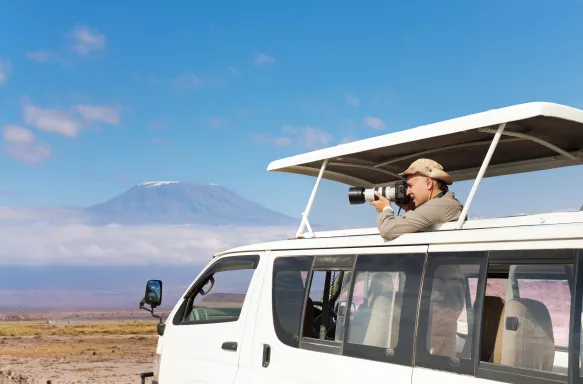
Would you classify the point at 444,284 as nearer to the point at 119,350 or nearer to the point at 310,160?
the point at 310,160

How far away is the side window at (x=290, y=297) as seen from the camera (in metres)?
5.79

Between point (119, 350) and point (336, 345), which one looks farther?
point (119, 350)

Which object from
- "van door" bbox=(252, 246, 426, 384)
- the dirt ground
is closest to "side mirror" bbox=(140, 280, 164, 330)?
"van door" bbox=(252, 246, 426, 384)

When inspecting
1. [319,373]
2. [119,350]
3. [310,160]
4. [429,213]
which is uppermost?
[310,160]

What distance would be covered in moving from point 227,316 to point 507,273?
2921 mm

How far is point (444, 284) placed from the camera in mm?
4625

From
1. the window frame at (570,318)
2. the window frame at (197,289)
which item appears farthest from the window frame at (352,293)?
the window frame at (197,289)

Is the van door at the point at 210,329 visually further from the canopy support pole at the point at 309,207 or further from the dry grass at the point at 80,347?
the dry grass at the point at 80,347

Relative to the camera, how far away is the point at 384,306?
5082 millimetres

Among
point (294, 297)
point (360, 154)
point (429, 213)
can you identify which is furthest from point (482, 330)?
point (360, 154)

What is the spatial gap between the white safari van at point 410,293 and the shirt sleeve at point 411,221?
6cm

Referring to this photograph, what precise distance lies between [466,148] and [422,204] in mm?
779

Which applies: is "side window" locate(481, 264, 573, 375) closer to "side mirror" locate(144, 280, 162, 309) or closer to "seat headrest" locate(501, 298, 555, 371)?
"seat headrest" locate(501, 298, 555, 371)

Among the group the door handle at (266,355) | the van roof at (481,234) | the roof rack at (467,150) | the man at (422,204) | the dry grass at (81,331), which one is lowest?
the dry grass at (81,331)
